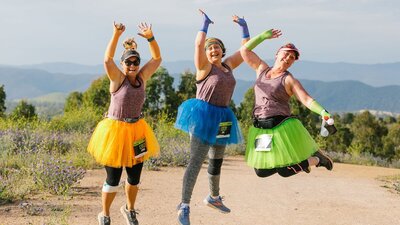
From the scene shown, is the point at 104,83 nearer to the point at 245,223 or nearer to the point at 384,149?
the point at 384,149

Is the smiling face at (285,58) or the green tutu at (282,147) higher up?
the smiling face at (285,58)

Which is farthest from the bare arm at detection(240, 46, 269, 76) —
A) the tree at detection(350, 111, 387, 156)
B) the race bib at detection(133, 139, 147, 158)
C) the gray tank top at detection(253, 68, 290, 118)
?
the tree at detection(350, 111, 387, 156)

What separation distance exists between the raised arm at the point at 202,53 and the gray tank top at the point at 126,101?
77 cm

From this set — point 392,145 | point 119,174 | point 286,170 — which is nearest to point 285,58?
point 286,170

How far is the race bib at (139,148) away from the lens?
6.25m

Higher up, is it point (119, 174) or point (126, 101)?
point (126, 101)

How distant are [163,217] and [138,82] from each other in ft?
7.29

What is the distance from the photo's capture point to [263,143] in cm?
659

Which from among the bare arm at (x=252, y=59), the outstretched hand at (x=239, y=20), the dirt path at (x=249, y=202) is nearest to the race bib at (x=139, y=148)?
the dirt path at (x=249, y=202)

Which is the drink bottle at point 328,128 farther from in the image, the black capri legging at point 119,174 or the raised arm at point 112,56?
the raised arm at point 112,56

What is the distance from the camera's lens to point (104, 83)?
43.0 m

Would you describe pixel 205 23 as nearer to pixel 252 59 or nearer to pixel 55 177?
pixel 252 59

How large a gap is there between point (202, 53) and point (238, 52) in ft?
2.34

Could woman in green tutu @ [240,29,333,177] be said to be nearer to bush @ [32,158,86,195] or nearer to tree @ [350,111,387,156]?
bush @ [32,158,86,195]
